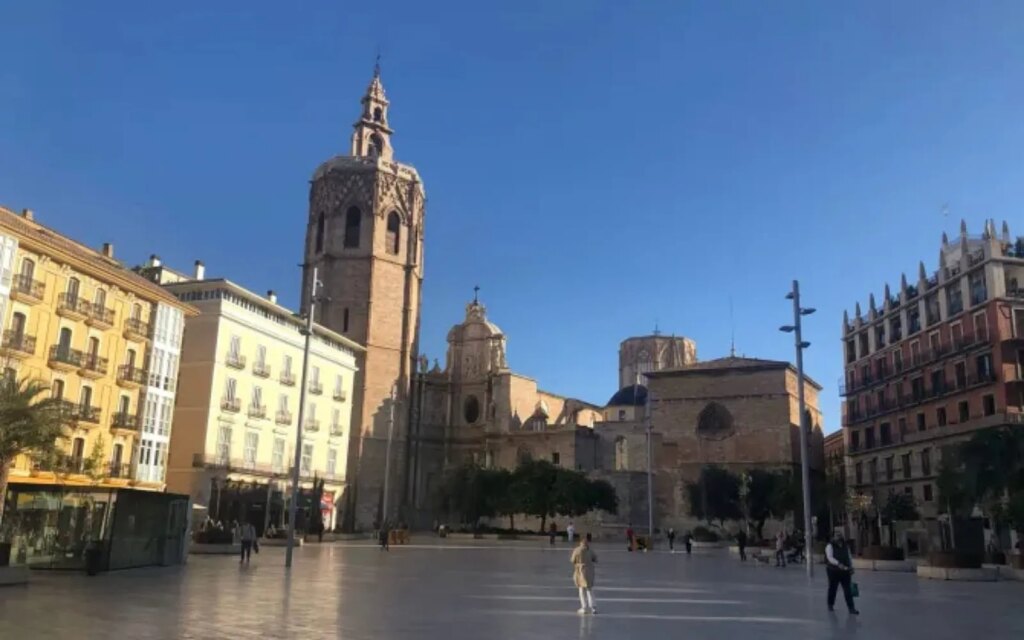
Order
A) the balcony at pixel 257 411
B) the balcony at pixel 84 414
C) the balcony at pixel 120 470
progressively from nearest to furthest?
1. the balcony at pixel 84 414
2. the balcony at pixel 120 470
3. the balcony at pixel 257 411

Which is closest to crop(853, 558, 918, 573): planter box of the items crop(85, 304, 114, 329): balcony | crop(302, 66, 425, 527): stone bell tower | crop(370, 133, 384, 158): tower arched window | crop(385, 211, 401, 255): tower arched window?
crop(85, 304, 114, 329): balcony

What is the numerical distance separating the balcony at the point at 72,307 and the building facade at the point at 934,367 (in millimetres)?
43709

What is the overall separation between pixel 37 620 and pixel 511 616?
20.7 ft

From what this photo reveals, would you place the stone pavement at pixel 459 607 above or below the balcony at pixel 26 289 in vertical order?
below

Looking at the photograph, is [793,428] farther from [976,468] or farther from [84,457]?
[84,457]

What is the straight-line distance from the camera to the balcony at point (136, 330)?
38875 mm

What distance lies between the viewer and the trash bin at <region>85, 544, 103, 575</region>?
18.5 metres

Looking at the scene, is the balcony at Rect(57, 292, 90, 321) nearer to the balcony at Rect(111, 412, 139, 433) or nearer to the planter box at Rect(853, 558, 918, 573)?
the balcony at Rect(111, 412, 139, 433)

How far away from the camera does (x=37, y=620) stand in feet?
34.6

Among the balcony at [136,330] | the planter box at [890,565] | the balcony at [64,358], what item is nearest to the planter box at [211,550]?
the balcony at [64,358]

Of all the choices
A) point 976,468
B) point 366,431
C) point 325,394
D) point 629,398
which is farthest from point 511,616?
point 629,398

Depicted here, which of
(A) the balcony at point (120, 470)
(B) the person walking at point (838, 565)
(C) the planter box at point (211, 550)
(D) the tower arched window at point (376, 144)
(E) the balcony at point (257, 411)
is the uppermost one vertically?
(D) the tower arched window at point (376, 144)

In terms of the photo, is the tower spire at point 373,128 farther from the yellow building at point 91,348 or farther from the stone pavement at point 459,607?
the stone pavement at point 459,607

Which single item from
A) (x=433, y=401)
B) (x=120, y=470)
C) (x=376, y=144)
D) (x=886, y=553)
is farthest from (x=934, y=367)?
(x=376, y=144)
